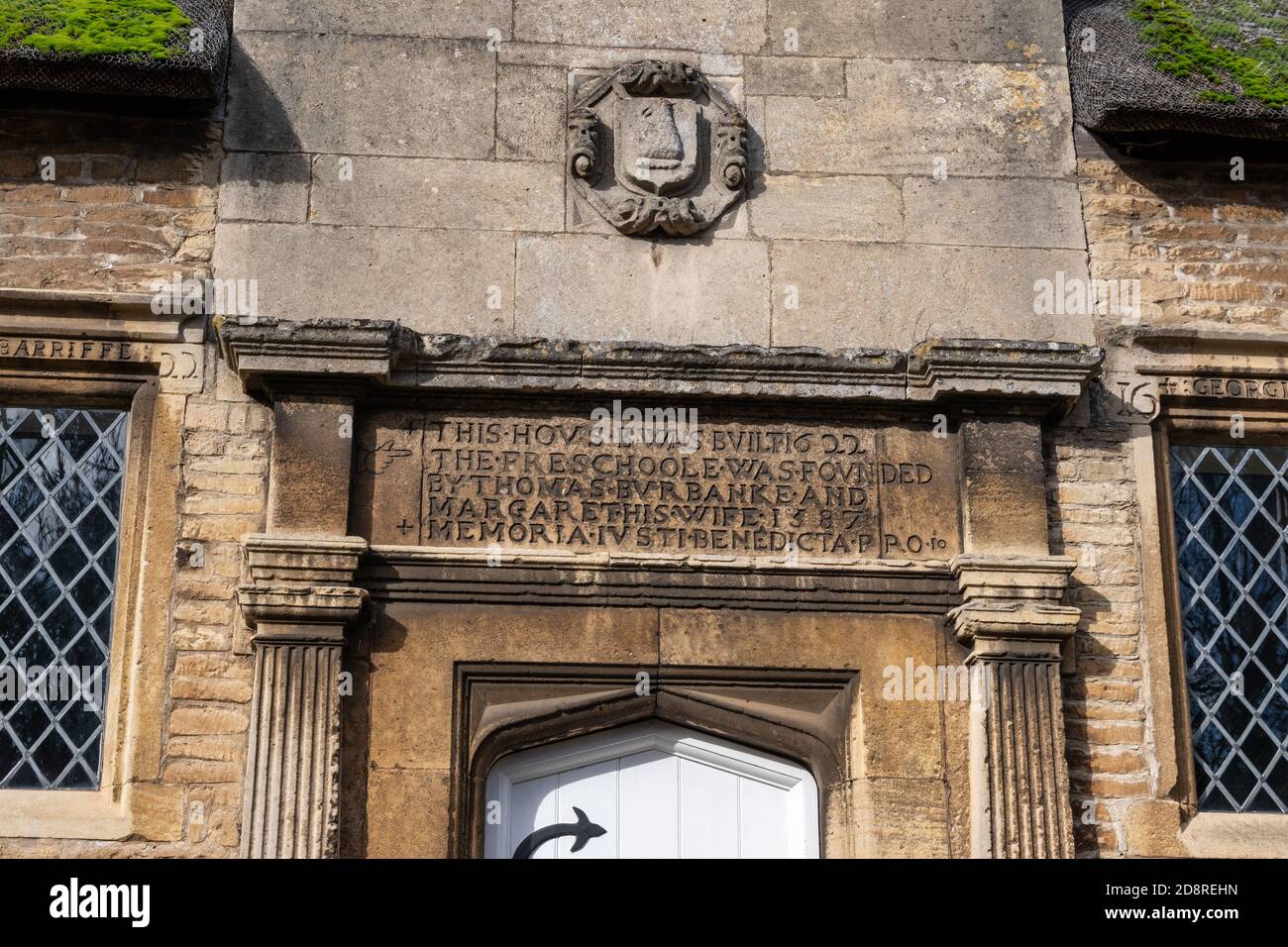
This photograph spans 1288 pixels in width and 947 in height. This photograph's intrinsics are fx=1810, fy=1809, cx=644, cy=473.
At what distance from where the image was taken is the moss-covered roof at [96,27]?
6.71 m

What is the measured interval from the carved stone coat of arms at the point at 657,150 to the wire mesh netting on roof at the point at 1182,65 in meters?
1.46

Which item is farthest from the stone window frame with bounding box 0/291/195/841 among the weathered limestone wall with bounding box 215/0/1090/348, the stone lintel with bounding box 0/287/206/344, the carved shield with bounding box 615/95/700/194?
the carved shield with bounding box 615/95/700/194

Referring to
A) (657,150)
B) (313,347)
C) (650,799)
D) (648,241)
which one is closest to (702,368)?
(648,241)

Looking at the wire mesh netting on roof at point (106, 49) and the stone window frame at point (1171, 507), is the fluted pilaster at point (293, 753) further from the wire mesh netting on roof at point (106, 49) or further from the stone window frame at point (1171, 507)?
the stone window frame at point (1171, 507)

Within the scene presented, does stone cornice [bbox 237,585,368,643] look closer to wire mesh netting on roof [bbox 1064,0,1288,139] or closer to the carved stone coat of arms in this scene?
the carved stone coat of arms

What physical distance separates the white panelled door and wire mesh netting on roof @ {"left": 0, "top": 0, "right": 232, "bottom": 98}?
2.84 m

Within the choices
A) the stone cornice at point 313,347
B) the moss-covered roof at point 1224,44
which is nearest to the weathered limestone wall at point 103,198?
the stone cornice at point 313,347

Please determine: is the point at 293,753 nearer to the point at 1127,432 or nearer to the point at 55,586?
the point at 55,586

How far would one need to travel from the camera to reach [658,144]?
7.07 m

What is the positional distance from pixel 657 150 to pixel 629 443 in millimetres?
1203

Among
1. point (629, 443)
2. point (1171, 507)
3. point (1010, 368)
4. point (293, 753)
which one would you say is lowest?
point (293, 753)

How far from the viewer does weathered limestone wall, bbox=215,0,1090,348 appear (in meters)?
6.93

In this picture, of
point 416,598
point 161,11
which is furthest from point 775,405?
point 161,11
